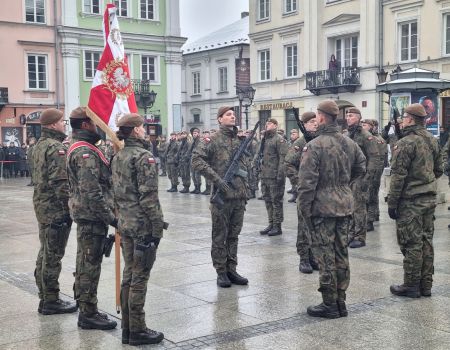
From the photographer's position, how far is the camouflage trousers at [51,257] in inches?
260

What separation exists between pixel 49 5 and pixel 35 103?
5595 millimetres

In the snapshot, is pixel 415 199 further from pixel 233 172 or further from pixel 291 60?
pixel 291 60

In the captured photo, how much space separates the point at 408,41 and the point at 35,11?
19996 mm

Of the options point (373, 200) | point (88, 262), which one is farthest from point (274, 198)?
point (88, 262)

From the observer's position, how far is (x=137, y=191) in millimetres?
5535

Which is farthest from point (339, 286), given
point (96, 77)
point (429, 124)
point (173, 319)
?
point (429, 124)

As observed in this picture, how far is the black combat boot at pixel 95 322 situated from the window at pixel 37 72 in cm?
3081

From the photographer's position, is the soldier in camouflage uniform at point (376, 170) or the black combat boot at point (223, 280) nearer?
the black combat boot at point (223, 280)

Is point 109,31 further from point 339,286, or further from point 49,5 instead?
point 49,5

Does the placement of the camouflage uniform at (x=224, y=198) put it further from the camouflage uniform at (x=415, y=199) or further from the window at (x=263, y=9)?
the window at (x=263, y=9)

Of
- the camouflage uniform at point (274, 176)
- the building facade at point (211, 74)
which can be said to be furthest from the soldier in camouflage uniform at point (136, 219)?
the building facade at point (211, 74)

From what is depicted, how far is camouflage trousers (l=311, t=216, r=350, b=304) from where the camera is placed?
6.29 m

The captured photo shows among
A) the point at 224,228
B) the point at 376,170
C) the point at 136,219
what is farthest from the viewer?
the point at 376,170

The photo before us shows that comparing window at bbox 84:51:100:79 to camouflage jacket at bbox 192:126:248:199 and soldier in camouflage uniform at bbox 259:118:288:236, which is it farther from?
camouflage jacket at bbox 192:126:248:199
